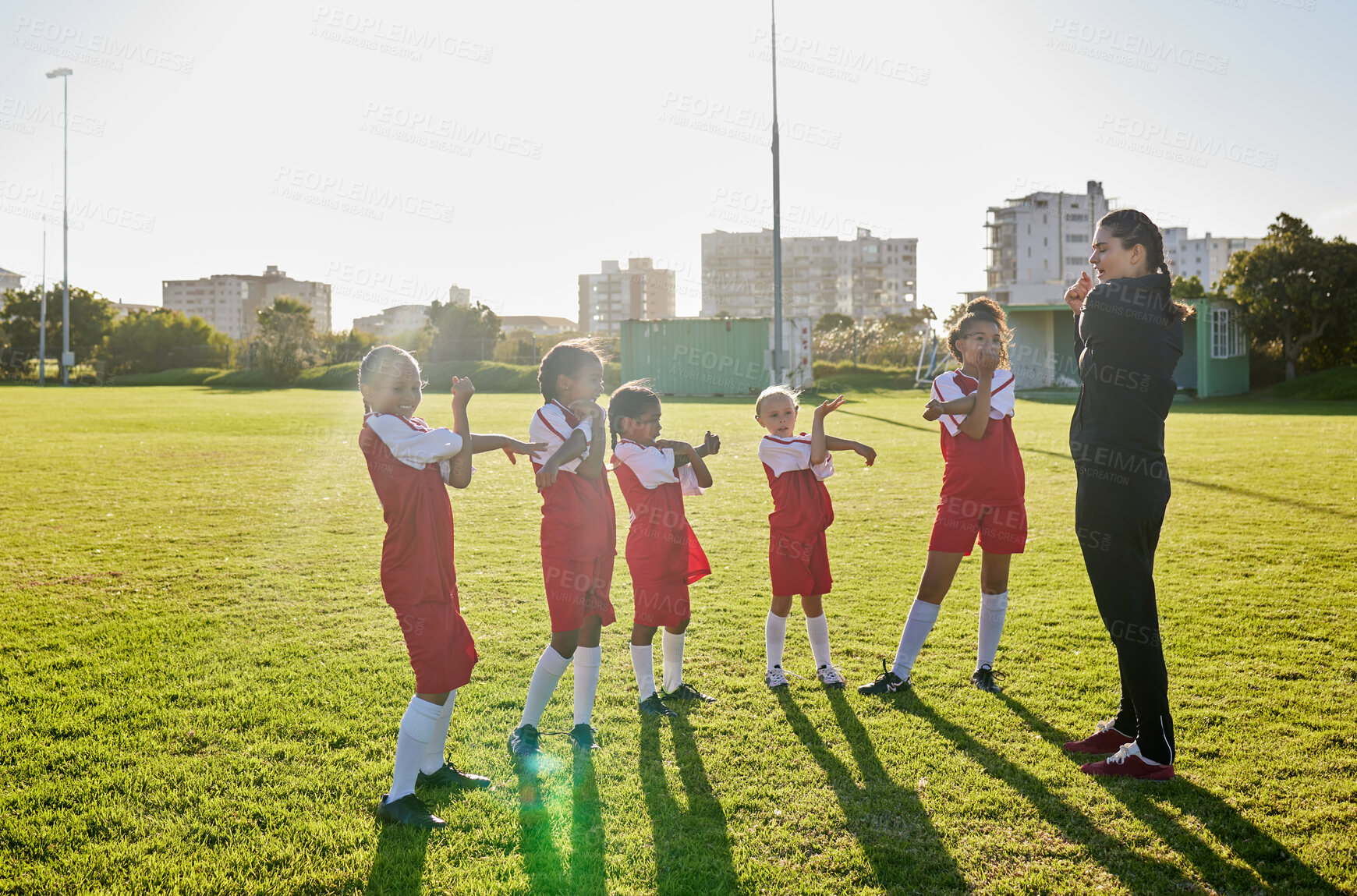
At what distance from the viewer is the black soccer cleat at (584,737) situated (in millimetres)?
3928

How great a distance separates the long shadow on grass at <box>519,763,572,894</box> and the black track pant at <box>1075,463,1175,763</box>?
221 centimetres

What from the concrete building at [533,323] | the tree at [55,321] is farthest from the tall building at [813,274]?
the tree at [55,321]

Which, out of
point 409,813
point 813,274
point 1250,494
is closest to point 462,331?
point 1250,494

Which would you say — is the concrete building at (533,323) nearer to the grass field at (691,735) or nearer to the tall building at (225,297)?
the tall building at (225,297)

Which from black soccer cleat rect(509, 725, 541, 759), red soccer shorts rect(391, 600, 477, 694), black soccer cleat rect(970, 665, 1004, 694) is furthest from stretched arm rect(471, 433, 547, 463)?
black soccer cleat rect(970, 665, 1004, 694)

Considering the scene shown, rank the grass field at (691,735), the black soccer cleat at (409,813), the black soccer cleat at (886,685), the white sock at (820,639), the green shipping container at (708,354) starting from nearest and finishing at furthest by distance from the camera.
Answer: the grass field at (691,735) → the black soccer cleat at (409,813) → the black soccer cleat at (886,685) → the white sock at (820,639) → the green shipping container at (708,354)

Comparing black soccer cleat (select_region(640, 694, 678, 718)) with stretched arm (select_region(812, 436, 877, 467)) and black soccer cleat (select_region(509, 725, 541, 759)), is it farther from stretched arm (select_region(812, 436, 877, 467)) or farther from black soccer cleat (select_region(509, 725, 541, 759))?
stretched arm (select_region(812, 436, 877, 467))

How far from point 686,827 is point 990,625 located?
211 cm

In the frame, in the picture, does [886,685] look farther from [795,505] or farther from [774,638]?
[795,505]

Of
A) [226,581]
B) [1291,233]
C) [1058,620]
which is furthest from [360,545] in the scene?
[1291,233]

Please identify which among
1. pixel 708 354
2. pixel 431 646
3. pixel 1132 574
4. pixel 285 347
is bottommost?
pixel 431 646

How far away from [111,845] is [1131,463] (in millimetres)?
3887

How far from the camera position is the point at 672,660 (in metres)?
4.50

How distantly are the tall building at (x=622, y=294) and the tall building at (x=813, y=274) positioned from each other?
1302cm
